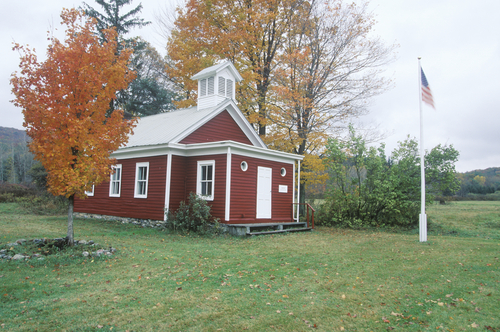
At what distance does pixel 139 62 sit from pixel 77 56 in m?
27.6

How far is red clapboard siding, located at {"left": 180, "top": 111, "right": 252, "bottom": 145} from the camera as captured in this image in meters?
15.5

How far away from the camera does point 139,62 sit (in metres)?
34.5

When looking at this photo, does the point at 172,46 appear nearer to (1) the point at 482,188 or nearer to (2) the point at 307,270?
(2) the point at 307,270

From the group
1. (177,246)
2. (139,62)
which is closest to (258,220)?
(177,246)

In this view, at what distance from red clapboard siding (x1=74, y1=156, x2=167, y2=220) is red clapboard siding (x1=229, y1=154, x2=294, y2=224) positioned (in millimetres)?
3027

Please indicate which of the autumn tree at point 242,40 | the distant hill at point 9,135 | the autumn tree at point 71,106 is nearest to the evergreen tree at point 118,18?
the autumn tree at point 242,40

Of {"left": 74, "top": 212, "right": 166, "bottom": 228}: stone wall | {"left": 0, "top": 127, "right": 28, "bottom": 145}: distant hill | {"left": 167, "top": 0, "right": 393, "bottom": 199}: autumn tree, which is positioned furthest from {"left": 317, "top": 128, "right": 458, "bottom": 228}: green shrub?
{"left": 0, "top": 127, "right": 28, "bottom": 145}: distant hill

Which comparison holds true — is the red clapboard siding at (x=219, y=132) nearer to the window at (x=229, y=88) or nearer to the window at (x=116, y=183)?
the window at (x=229, y=88)

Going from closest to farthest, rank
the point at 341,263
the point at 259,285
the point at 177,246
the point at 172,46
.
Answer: the point at 259,285
the point at 341,263
the point at 177,246
the point at 172,46

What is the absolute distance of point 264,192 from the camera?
14766 mm

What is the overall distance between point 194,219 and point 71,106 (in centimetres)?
616

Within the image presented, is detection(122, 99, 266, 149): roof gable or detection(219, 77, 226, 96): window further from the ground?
detection(219, 77, 226, 96): window

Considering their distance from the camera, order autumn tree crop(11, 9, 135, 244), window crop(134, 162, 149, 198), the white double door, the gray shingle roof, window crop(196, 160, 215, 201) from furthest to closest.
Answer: window crop(134, 162, 149, 198) < the gray shingle roof < the white double door < window crop(196, 160, 215, 201) < autumn tree crop(11, 9, 135, 244)

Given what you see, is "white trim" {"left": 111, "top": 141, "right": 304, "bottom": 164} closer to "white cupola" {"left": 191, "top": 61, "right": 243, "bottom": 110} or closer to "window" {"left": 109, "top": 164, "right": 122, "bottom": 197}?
"window" {"left": 109, "top": 164, "right": 122, "bottom": 197}
